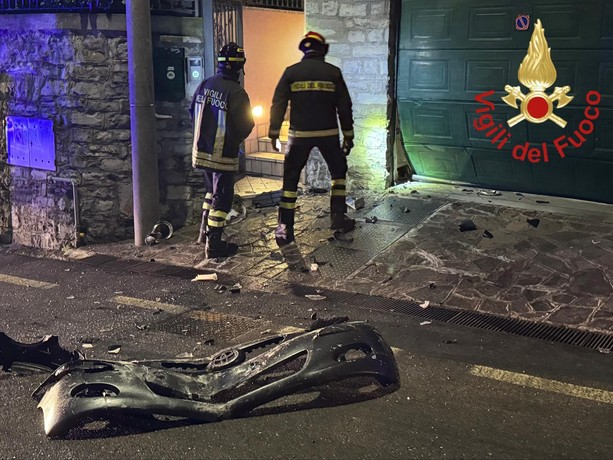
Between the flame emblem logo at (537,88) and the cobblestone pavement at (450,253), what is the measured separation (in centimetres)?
111

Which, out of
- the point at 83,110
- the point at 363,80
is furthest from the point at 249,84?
the point at 83,110

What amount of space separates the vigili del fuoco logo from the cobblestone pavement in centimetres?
71

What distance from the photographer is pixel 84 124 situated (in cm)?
844

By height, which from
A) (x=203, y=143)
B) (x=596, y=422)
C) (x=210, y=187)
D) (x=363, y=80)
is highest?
(x=363, y=80)

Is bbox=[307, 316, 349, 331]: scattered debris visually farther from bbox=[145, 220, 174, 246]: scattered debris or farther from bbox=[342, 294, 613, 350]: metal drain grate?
bbox=[145, 220, 174, 246]: scattered debris

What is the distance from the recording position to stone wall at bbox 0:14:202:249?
8289mm

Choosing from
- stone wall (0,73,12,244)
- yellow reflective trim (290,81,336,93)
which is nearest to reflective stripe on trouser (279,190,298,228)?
yellow reflective trim (290,81,336,93)

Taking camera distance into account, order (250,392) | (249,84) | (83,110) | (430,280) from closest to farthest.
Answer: (250,392)
(430,280)
(83,110)
(249,84)

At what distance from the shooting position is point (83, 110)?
331 inches

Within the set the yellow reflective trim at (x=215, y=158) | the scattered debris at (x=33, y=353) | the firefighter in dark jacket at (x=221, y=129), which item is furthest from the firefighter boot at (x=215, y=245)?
the scattered debris at (x=33, y=353)

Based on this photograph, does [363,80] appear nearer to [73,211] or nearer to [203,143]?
[203,143]

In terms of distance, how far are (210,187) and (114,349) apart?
2.91m

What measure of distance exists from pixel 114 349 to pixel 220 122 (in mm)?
2964

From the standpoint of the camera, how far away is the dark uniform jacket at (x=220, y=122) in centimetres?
746
